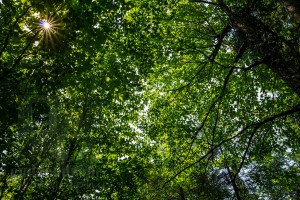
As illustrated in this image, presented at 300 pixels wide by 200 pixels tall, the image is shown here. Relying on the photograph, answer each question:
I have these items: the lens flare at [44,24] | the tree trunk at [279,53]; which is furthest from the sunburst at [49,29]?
the tree trunk at [279,53]

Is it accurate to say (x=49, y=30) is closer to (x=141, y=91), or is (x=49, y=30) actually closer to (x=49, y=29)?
(x=49, y=29)

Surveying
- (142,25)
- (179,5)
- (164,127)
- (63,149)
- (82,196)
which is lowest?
(82,196)

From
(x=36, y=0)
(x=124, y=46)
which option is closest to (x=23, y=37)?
(x=36, y=0)

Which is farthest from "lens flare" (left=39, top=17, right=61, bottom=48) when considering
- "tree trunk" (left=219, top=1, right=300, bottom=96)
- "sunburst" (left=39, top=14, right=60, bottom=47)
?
"tree trunk" (left=219, top=1, right=300, bottom=96)

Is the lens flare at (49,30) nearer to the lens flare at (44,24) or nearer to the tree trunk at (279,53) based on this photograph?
the lens flare at (44,24)

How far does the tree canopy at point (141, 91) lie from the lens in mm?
4844

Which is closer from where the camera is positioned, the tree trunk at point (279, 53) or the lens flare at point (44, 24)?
the tree trunk at point (279, 53)

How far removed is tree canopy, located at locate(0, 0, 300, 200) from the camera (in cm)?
484

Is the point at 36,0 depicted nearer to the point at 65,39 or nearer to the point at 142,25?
the point at 65,39

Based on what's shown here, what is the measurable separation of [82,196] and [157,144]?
5766 millimetres

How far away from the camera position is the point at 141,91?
490 inches

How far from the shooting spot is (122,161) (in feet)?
53.1

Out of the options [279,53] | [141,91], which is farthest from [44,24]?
[141,91]

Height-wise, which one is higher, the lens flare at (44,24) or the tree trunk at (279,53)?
the lens flare at (44,24)
